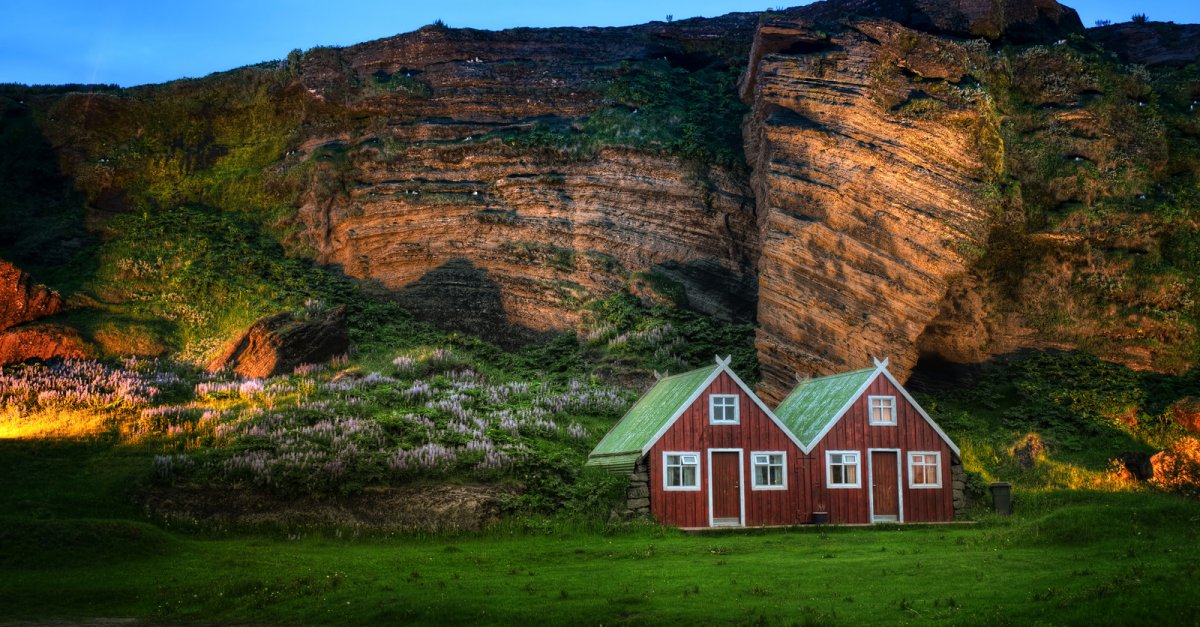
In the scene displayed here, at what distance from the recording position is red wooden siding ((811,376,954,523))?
35.2 m

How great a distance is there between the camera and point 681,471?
1323 inches

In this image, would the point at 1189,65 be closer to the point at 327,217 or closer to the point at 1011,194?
the point at 1011,194

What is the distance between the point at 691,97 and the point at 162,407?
130 ft

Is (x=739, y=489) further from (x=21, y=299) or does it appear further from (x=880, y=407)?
(x=21, y=299)

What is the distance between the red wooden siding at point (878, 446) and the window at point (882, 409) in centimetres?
14

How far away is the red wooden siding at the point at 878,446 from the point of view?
35.2 m

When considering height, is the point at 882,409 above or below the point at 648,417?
above

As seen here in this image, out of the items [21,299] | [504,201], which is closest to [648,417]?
[504,201]

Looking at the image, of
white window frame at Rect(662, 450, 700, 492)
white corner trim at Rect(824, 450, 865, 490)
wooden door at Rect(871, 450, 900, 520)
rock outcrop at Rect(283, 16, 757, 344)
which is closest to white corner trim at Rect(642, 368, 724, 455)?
white window frame at Rect(662, 450, 700, 492)

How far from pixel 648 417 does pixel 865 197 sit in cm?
1728

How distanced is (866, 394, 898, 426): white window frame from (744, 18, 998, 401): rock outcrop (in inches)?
346

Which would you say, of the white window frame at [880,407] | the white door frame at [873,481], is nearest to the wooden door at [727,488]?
the white door frame at [873,481]

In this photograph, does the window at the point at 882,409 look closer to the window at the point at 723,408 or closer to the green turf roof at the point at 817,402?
the green turf roof at the point at 817,402

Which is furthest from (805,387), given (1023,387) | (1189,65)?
(1189,65)
